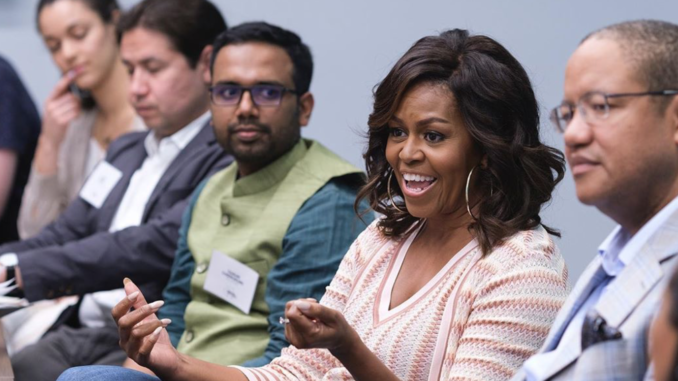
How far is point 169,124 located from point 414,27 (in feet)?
3.12

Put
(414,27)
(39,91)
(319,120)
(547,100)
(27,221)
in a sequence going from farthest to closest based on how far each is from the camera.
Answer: (39,91) < (27,221) < (319,120) < (414,27) < (547,100)

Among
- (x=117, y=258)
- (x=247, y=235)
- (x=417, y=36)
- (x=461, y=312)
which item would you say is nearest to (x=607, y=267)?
(x=461, y=312)

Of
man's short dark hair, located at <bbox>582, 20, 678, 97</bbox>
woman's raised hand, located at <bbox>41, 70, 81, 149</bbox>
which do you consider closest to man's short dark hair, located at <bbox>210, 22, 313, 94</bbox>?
woman's raised hand, located at <bbox>41, 70, 81, 149</bbox>

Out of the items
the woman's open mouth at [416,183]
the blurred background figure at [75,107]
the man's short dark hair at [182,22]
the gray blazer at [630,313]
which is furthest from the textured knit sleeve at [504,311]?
the blurred background figure at [75,107]

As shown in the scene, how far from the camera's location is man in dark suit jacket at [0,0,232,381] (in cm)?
334

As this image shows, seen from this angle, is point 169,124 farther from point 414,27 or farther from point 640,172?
point 640,172

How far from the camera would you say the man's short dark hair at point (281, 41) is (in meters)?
3.18

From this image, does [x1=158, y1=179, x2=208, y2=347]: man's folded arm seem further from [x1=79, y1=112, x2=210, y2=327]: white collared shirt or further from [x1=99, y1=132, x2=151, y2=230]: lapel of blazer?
[x1=99, y1=132, x2=151, y2=230]: lapel of blazer

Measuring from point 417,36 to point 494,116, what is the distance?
5.58 ft

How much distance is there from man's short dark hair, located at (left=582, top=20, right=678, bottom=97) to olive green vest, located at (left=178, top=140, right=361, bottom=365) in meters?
1.38

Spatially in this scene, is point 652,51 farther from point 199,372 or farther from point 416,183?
point 199,372

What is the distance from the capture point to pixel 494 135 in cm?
221

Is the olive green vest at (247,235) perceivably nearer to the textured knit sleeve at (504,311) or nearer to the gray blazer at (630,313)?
the textured knit sleeve at (504,311)

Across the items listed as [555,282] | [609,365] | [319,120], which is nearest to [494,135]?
[555,282]
